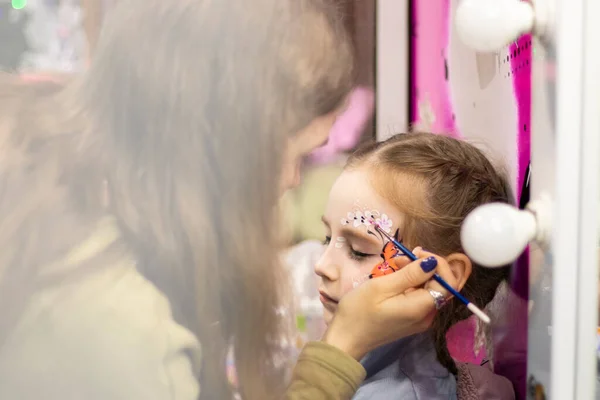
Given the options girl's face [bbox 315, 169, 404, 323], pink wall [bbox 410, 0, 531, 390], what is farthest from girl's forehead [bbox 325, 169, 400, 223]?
pink wall [bbox 410, 0, 531, 390]

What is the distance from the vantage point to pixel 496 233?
→ 62 centimetres

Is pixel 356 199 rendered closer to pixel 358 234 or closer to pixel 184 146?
pixel 358 234

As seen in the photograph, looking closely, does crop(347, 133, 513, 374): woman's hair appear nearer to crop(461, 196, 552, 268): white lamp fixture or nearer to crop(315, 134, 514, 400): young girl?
crop(315, 134, 514, 400): young girl

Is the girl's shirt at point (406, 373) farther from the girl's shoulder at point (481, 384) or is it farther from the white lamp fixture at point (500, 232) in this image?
the white lamp fixture at point (500, 232)

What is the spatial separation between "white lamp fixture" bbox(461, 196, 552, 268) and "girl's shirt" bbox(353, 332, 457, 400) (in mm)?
190

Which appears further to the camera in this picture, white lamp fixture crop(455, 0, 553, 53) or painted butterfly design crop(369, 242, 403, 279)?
painted butterfly design crop(369, 242, 403, 279)

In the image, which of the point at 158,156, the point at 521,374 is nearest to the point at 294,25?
the point at 158,156

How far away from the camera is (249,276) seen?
0.77m

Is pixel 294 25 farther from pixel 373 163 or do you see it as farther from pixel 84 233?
pixel 84 233

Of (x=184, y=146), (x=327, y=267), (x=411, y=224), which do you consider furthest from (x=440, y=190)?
(x=184, y=146)

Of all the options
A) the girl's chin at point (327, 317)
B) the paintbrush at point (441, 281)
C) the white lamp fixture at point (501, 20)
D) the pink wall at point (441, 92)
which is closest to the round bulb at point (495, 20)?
the white lamp fixture at point (501, 20)

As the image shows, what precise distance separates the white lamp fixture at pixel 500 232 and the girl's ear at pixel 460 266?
127mm

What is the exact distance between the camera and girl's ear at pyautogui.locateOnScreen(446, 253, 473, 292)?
2.53ft

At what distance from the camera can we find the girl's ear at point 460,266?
2.53 feet
